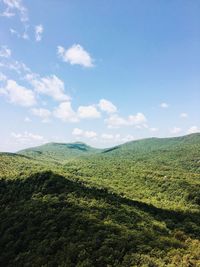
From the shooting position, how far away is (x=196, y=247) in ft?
166

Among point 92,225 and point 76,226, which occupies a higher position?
point 92,225

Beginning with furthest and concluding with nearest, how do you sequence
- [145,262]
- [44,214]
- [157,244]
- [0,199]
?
[0,199]
[44,214]
[157,244]
[145,262]

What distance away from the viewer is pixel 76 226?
2251 inches

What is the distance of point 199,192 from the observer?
99.7 meters

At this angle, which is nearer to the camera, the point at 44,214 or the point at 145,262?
the point at 145,262

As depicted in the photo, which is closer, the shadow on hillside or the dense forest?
the dense forest

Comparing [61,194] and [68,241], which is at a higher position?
[61,194]

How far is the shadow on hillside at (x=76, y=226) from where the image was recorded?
47.3 meters

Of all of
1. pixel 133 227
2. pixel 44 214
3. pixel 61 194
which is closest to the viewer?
pixel 133 227

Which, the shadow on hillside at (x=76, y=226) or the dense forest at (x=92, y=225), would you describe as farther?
the shadow on hillside at (x=76, y=226)

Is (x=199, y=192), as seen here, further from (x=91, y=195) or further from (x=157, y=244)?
(x=157, y=244)

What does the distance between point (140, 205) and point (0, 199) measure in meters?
35.1

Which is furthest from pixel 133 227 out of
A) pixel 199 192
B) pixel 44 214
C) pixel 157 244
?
pixel 199 192

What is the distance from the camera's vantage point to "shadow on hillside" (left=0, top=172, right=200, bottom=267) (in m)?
47.3
